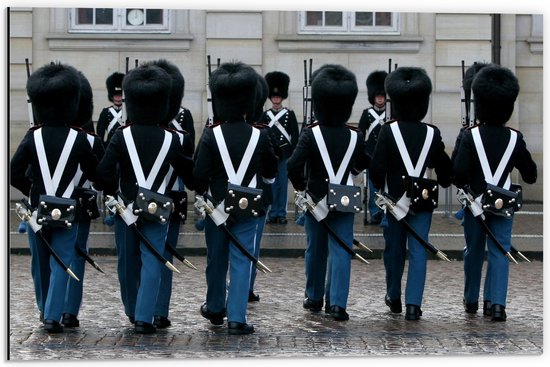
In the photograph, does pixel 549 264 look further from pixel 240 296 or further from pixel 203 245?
pixel 203 245

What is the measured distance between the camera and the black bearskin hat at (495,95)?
10984 mm

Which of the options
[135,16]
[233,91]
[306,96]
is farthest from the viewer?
[306,96]

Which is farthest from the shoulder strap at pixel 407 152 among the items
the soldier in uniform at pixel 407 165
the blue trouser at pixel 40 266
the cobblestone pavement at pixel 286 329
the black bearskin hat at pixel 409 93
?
the blue trouser at pixel 40 266

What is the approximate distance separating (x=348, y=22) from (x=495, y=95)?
99.8 inches

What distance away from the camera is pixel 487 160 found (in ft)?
35.8

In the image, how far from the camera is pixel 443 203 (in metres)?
13.4

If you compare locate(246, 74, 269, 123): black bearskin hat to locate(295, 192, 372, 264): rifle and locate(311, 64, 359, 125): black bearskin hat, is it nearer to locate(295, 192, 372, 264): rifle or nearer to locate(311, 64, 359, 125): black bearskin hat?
locate(311, 64, 359, 125): black bearskin hat

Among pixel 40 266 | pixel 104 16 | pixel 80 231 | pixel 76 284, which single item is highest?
pixel 104 16

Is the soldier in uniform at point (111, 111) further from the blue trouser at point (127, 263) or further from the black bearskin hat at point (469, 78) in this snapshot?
the blue trouser at point (127, 263)

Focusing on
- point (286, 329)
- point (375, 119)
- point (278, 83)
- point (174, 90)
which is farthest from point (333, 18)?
point (286, 329)

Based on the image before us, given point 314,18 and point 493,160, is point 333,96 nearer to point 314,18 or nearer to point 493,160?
point 493,160

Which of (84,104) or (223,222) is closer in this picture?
(223,222)

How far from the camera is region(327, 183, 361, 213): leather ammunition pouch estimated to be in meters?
10.9

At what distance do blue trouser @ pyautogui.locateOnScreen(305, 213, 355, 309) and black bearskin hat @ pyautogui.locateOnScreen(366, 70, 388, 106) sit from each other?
14.3 feet
